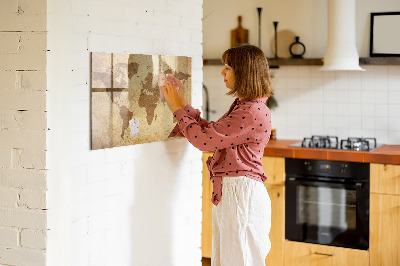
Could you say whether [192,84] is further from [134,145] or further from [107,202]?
[107,202]

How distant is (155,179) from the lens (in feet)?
9.65

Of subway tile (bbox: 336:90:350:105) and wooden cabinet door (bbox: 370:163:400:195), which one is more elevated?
subway tile (bbox: 336:90:350:105)

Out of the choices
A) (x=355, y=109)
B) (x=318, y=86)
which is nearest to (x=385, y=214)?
(x=355, y=109)

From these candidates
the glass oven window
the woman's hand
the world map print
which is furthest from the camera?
the glass oven window

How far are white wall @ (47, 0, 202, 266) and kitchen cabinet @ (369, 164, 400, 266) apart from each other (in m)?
1.43

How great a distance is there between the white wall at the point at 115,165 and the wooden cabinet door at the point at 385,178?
1.43m

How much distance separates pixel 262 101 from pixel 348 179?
5.31ft

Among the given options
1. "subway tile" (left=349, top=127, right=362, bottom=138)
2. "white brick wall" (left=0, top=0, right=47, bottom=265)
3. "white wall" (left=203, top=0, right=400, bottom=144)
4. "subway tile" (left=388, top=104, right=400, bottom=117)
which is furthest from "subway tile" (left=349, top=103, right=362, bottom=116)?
"white brick wall" (left=0, top=0, right=47, bottom=265)

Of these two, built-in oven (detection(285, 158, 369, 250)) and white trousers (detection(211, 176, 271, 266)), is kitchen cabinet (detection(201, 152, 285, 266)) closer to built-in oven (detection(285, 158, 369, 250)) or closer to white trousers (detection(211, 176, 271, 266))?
built-in oven (detection(285, 158, 369, 250))

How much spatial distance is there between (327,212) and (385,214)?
1.40 ft

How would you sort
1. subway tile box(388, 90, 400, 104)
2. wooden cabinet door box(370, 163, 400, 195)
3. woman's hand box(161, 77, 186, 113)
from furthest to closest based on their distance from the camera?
subway tile box(388, 90, 400, 104) < wooden cabinet door box(370, 163, 400, 195) < woman's hand box(161, 77, 186, 113)

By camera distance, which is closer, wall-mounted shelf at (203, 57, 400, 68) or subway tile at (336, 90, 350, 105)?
wall-mounted shelf at (203, 57, 400, 68)

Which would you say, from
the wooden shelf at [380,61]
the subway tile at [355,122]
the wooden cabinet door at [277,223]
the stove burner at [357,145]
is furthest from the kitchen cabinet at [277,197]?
the wooden shelf at [380,61]

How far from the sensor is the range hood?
450cm
